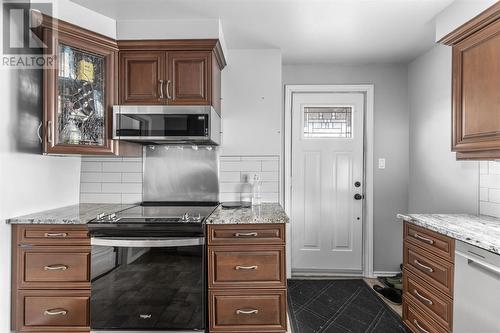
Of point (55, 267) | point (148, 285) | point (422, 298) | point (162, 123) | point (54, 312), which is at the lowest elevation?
point (54, 312)

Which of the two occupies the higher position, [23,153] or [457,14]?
[457,14]

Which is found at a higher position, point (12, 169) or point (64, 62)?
point (64, 62)

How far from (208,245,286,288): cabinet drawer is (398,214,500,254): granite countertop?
1.04 meters

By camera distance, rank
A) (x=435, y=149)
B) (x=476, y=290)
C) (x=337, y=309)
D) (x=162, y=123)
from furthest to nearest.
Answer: (x=435, y=149) → (x=337, y=309) → (x=162, y=123) → (x=476, y=290)

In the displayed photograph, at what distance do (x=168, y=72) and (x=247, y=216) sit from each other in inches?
51.9

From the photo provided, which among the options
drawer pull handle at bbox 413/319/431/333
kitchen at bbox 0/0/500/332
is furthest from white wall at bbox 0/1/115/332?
drawer pull handle at bbox 413/319/431/333

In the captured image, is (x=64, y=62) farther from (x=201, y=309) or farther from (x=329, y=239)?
(x=329, y=239)

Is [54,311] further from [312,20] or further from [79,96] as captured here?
[312,20]

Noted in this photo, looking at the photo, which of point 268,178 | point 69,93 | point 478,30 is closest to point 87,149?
point 69,93

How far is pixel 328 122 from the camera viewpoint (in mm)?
3246

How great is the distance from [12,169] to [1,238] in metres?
0.46

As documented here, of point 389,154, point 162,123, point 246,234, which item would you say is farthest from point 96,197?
point 389,154

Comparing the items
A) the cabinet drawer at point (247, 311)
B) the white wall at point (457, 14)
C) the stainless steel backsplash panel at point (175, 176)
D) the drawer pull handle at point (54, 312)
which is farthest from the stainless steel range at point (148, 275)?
the white wall at point (457, 14)

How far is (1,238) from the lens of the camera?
187cm
